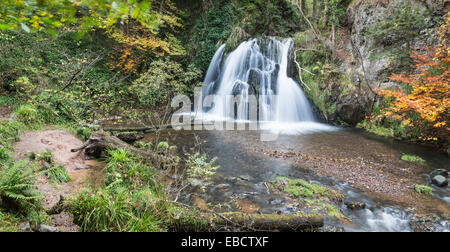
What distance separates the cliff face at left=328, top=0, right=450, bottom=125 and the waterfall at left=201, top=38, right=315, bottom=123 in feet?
7.95

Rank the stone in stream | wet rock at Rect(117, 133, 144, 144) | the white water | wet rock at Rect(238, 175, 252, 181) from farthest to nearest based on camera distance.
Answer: the white water < wet rock at Rect(117, 133, 144, 144) < the stone in stream < wet rock at Rect(238, 175, 252, 181)

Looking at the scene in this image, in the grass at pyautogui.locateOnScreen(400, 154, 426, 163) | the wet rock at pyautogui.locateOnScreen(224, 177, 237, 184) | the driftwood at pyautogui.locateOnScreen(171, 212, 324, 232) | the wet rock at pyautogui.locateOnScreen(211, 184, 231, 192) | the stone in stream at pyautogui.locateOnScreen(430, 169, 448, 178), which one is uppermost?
the driftwood at pyautogui.locateOnScreen(171, 212, 324, 232)

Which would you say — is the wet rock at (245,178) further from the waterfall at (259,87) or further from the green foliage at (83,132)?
the waterfall at (259,87)

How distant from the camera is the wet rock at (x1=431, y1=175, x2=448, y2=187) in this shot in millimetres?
4816

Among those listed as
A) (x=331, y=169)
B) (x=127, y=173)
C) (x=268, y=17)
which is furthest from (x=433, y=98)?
(x=268, y=17)

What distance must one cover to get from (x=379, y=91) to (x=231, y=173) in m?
8.87

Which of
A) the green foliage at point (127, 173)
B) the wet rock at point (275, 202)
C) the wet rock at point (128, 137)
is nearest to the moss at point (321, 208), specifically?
the wet rock at point (275, 202)

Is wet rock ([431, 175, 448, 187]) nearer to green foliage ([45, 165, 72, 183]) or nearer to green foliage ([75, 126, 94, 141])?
green foliage ([45, 165, 72, 183])

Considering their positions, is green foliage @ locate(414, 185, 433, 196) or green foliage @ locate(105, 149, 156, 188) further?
green foliage @ locate(414, 185, 433, 196)

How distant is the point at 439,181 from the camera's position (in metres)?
4.85

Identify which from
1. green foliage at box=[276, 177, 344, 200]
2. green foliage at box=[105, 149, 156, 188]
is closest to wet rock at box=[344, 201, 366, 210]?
green foliage at box=[276, 177, 344, 200]

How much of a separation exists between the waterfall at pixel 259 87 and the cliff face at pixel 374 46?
2.42 m

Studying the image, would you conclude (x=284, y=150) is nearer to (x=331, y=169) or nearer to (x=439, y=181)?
(x=331, y=169)

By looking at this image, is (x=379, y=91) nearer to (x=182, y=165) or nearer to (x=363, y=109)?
(x=363, y=109)
